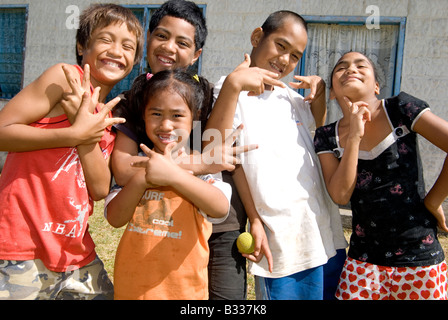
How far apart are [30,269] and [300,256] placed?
3.85 ft

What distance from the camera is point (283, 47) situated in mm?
2062

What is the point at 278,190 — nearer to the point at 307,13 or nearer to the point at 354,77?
the point at 354,77

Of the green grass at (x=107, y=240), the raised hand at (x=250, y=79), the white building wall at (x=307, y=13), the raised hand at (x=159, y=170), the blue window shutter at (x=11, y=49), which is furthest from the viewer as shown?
the blue window shutter at (x=11, y=49)

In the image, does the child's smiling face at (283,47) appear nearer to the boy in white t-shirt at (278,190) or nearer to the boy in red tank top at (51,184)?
the boy in white t-shirt at (278,190)

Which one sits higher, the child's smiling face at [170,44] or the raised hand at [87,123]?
the child's smiling face at [170,44]

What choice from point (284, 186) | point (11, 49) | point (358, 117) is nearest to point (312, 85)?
point (358, 117)

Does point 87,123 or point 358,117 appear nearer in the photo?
point 87,123

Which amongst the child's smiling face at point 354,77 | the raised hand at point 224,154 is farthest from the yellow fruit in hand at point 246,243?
the child's smiling face at point 354,77

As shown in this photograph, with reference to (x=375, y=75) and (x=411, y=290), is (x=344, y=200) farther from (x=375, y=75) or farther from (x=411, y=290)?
(x=375, y=75)

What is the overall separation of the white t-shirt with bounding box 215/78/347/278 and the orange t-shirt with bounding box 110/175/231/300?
32 cm

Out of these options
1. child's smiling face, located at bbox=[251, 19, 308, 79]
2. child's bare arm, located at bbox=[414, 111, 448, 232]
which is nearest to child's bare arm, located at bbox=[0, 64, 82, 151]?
child's smiling face, located at bbox=[251, 19, 308, 79]

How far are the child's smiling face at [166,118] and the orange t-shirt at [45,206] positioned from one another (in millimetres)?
355

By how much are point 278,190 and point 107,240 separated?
2745 mm

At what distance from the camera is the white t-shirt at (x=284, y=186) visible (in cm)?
179
